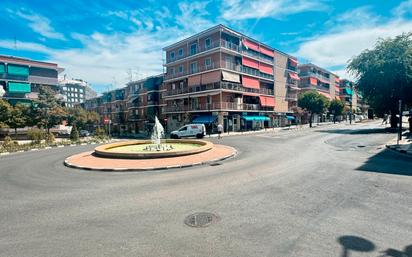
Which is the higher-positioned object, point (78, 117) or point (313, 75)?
point (313, 75)

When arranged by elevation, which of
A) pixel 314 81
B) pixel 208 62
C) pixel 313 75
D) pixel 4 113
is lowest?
pixel 4 113

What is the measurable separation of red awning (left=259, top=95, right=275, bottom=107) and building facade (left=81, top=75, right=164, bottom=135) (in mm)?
23569

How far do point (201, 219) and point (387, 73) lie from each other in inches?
1318

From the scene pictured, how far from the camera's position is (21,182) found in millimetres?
8875

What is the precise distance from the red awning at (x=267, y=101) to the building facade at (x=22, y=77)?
4224 centimetres

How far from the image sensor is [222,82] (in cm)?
3862

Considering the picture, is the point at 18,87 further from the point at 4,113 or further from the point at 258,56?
the point at 258,56

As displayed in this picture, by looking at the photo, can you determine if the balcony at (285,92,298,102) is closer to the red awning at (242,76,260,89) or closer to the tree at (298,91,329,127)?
the tree at (298,91,329,127)

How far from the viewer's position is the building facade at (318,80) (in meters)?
68.1

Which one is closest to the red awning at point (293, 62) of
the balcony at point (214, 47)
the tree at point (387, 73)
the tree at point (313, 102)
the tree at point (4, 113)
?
the tree at point (313, 102)

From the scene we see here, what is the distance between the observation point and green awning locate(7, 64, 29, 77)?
144ft

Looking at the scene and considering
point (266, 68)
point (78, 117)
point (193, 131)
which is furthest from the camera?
point (78, 117)

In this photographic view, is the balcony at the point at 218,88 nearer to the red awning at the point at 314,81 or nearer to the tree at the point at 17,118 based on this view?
the tree at the point at 17,118

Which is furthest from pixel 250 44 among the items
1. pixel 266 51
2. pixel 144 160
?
pixel 144 160
